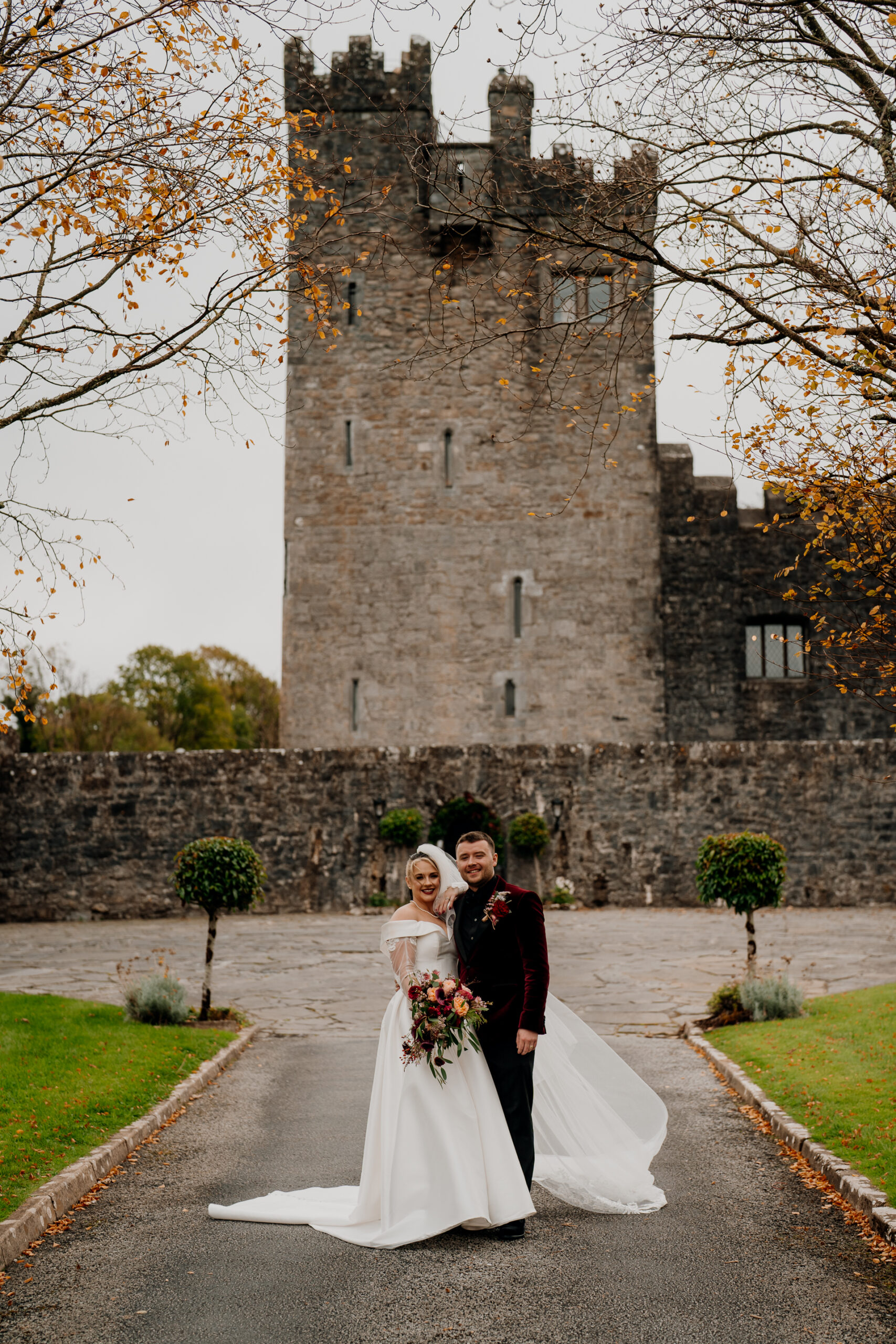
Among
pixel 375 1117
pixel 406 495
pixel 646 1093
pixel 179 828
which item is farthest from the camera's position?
pixel 406 495

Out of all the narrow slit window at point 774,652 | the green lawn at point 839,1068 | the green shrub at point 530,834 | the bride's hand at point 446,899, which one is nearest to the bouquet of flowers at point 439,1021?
the bride's hand at point 446,899

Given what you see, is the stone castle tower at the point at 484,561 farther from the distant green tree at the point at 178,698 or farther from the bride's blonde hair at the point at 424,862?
the distant green tree at the point at 178,698

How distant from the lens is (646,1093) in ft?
20.6

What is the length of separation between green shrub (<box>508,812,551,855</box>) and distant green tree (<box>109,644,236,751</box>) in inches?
1302

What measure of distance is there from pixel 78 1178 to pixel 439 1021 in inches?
87.1

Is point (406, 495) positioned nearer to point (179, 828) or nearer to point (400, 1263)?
point (179, 828)

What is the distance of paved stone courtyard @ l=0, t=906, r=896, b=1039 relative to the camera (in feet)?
38.8

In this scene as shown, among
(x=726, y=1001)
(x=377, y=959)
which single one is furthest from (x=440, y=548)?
(x=726, y=1001)

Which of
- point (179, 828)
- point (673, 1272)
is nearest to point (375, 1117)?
point (673, 1272)

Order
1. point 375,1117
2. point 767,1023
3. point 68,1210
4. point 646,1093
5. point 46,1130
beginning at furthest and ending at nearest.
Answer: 1. point 767,1023
2. point 46,1130
3. point 646,1093
4. point 68,1210
5. point 375,1117

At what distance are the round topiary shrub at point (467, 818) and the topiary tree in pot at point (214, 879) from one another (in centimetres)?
1051

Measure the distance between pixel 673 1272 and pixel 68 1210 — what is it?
2937 millimetres

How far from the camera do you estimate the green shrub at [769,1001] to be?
1069 centimetres

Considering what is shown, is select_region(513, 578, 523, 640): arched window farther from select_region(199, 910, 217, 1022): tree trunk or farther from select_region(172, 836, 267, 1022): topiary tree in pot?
select_region(199, 910, 217, 1022): tree trunk
